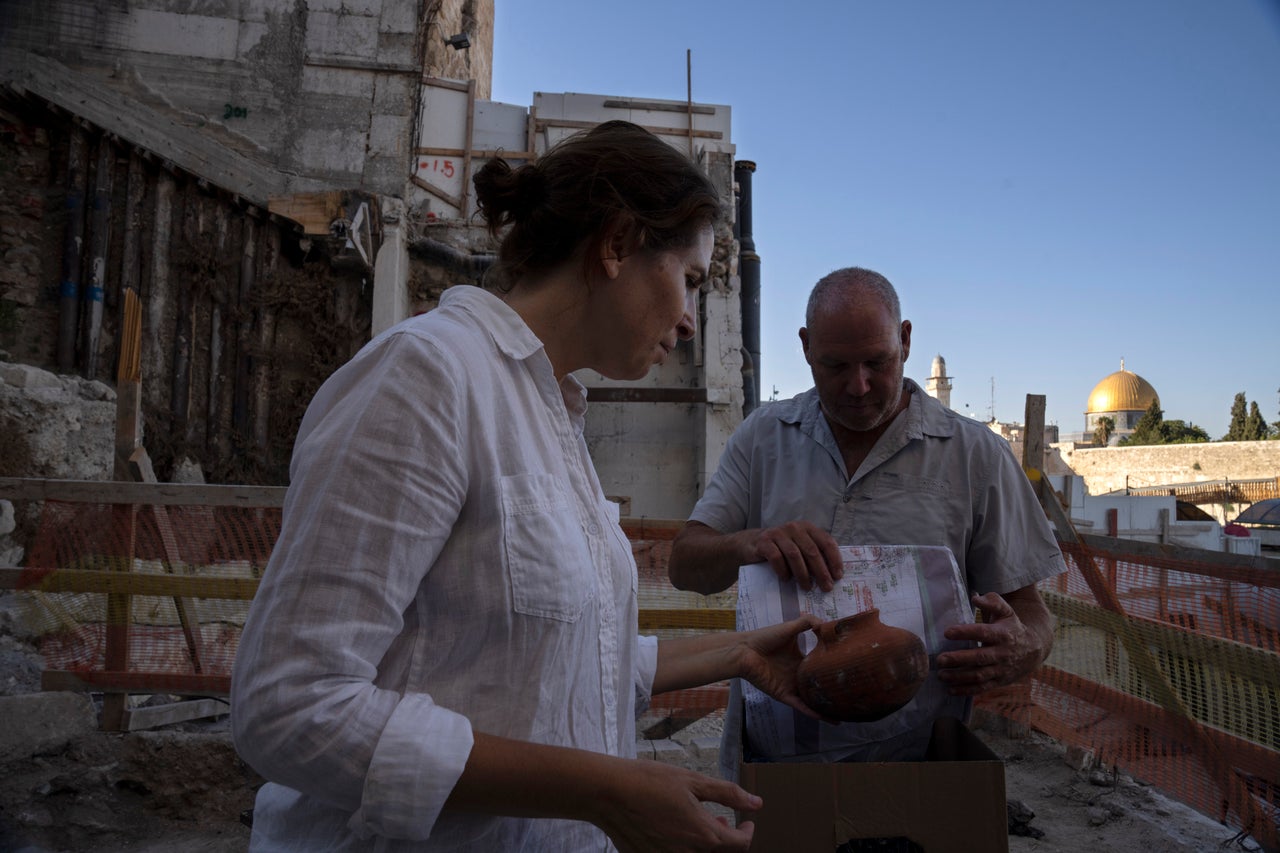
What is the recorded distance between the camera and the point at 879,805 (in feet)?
4.12

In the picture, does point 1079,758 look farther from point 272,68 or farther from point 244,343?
point 272,68

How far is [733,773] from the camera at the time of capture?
2070mm

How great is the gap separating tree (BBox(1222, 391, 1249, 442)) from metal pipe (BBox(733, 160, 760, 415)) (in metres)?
53.3

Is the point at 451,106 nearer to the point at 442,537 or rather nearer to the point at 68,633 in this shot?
the point at 68,633

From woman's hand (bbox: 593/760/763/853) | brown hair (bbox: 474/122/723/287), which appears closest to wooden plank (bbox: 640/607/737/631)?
brown hair (bbox: 474/122/723/287)

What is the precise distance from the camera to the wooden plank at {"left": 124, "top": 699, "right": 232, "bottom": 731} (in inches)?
171

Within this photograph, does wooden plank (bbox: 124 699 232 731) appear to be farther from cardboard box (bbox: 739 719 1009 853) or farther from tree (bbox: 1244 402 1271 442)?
tree (bbox: 1244 402 1271 442)

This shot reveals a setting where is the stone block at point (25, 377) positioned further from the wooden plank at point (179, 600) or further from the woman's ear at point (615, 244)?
the woman's ear at point (615, 244)

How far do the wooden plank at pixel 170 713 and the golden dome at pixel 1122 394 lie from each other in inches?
3219

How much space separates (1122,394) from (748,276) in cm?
7320

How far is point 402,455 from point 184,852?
3.91m

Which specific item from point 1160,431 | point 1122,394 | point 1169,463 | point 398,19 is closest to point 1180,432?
point 1160,431

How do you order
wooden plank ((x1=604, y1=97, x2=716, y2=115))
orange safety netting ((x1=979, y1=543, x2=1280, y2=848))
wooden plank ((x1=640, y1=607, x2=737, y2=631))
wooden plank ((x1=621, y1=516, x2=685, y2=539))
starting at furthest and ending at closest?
1. wooden plank ((x1=604, y1=97, x2=716, y2=115))
2. wooden plank ((x1=621, y1=516, x2=685, y2=539))
3. wooden plank ((x1=640, y1=607, x2=737, y2=631))
4. orange safety netting ((x1=979, y1=543, x2=1280, y2=848))

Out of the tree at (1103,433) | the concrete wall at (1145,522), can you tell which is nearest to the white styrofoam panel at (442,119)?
the concrete wall at (1145,522)
